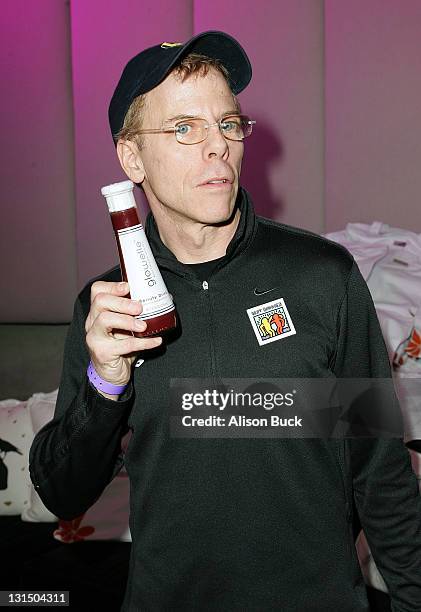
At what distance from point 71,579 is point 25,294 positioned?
4.43ft

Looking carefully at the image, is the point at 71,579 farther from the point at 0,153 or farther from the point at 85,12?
the point at 85,12

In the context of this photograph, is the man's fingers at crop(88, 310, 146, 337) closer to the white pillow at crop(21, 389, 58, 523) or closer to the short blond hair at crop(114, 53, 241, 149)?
the short blond hair at crop(114, 53, 241, 149)

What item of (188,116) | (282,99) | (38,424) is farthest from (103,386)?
(282,99)

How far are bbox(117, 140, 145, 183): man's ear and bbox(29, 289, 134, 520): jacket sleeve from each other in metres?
0.21

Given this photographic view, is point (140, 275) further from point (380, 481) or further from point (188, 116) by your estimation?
point (380, 481)

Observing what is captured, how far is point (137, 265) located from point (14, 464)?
1542mm

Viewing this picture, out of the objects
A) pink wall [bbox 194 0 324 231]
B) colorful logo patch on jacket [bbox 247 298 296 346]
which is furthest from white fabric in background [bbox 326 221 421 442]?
colorful logo patch on jacket [bbox 247 298 296 346]

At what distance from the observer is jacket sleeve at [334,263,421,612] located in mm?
1003

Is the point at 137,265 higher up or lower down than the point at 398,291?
higher up

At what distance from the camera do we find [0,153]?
9.18 ft

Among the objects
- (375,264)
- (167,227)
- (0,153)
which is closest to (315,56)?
(375,264)

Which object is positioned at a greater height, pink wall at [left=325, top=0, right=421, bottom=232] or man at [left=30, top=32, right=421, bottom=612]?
pink wall at [left=325, top=0, right=421, bottom=232]

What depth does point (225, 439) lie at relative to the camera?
1003mm

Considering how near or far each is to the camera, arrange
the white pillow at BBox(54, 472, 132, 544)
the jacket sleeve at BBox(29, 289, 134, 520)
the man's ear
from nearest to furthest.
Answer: the jacket sleeve at BBox(29, 289, 134, 520), the man's ear, the white pillow at BBox(54, 472, 132, 544)
